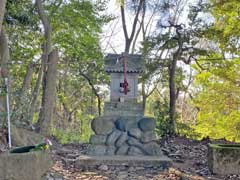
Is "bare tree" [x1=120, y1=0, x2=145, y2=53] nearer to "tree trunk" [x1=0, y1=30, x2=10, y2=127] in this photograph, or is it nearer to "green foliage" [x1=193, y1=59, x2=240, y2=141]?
"green foliage" [x1=193, y1=59, x2=240, y2=141]

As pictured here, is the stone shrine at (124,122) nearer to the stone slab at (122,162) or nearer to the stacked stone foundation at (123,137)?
the stacked stone foundation at (123,137)

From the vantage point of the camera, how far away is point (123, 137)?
600 centimetres

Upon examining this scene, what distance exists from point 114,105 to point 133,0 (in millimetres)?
4972

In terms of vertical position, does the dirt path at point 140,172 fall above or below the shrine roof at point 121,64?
below

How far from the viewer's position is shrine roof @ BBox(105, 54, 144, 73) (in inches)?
248

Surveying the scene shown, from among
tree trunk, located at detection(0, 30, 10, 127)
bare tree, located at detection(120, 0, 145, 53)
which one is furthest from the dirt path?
bare tree, located at detection(120, 0, 145, 53)

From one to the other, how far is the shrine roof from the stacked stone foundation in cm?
94

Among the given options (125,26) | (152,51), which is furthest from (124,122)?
(125,26)

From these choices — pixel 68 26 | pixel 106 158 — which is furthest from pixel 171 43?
pixel 106 158

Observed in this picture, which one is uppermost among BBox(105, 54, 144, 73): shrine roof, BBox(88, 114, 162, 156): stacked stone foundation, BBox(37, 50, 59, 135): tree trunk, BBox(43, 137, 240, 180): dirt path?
BBox(105, 54, 144, 73): shrine roof

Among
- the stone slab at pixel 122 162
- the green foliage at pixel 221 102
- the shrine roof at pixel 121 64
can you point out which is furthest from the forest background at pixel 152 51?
the stone slab at pixel 122 162

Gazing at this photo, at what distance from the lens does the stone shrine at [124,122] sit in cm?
593

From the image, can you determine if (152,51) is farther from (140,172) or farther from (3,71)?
(140,172)

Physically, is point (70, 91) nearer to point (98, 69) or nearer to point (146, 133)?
point (98, 69)
